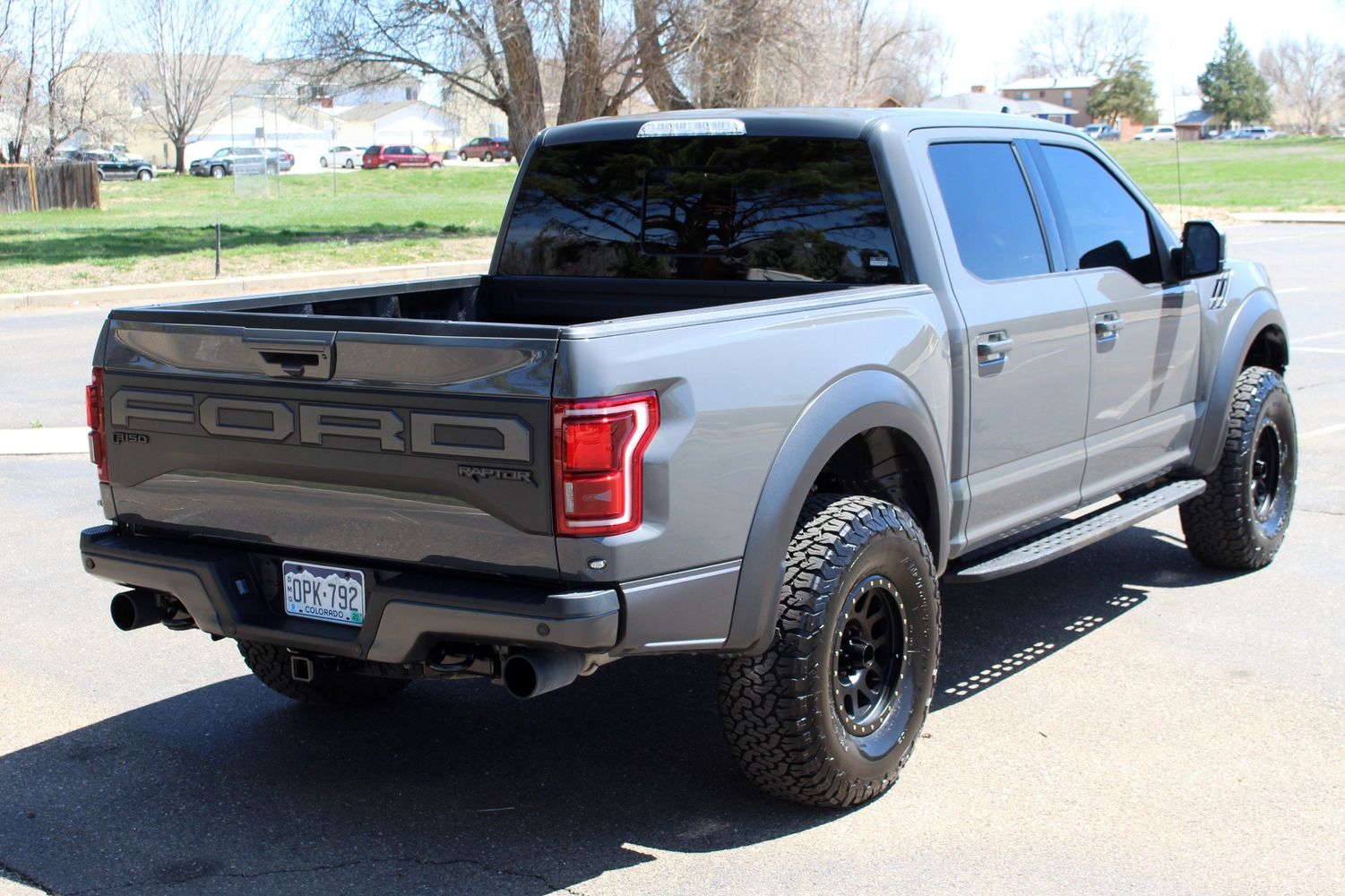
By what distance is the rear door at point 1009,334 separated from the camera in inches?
189

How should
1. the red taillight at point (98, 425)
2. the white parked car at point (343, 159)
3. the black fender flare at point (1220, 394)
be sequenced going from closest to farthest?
1. the red taillight at point (98, 425)
2. the black fender flare at point (1220, 394)
3. the white parked car at point (343, 159)

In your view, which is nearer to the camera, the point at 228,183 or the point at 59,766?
the point at 59,766

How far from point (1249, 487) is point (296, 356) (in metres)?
4.41

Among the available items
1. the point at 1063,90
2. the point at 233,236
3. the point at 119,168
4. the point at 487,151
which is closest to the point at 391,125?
the point at 487,151

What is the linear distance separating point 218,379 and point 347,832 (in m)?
1.29

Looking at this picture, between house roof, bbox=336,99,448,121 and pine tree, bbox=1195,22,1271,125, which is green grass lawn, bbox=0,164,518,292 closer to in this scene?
house roof, bbox=336,99,448,121

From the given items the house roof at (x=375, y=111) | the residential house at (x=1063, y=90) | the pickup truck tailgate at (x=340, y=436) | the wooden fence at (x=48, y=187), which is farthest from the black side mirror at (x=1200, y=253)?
the residential house at (x=1063, y=90)

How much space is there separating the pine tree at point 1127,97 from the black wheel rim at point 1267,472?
409 feet

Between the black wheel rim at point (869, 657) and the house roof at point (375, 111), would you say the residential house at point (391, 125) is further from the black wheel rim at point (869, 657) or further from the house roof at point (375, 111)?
the black wheel rim at point (869, 657)

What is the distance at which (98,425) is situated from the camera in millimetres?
4258

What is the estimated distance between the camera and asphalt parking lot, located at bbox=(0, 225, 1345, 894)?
12.4ft

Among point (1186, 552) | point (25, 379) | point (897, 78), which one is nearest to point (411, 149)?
point (897, 78)

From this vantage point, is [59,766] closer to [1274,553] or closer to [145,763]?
[145,763]

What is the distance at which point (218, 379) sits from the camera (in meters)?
3.89
